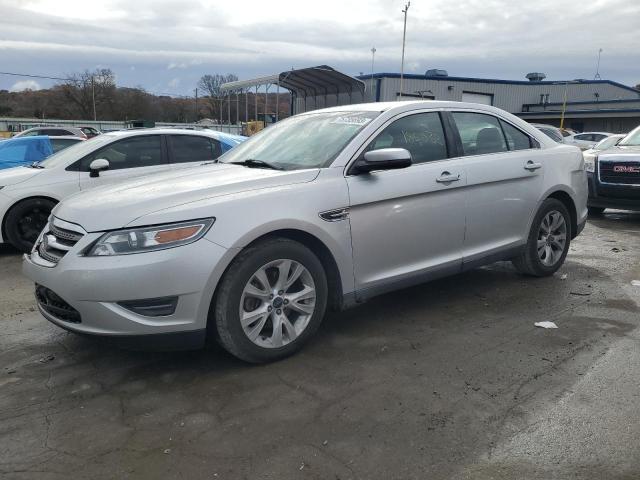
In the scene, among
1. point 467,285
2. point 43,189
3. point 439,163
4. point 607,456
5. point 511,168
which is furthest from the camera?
point 43,189

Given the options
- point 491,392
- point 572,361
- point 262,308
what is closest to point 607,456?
point 491,392

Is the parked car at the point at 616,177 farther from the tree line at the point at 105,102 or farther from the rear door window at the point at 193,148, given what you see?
the tree line at the point at 105,102

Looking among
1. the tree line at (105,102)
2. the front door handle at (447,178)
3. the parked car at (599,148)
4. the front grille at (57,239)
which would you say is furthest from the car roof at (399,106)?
the tree line at (105,102)

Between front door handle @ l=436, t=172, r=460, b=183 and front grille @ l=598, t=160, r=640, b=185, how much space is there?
226 inches

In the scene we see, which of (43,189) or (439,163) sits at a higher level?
(439,163)

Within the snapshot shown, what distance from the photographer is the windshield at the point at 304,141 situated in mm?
4027

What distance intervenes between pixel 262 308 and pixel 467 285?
2.65 m

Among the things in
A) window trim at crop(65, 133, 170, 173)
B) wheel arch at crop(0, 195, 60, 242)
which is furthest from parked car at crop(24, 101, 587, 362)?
wheel arch at crop(0, 195, 60, 242)

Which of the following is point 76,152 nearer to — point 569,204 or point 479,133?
point 479,133

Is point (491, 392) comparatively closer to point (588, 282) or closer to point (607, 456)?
point (607, 456)

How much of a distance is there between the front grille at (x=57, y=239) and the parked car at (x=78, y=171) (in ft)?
9.31

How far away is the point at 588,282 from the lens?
550cm

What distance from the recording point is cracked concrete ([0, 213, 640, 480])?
8.39ft

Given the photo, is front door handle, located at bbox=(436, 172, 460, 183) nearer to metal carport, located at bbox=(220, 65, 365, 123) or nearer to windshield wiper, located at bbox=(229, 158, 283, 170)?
windshield wiper, located at bbox=(229, 158, 283, 170)
